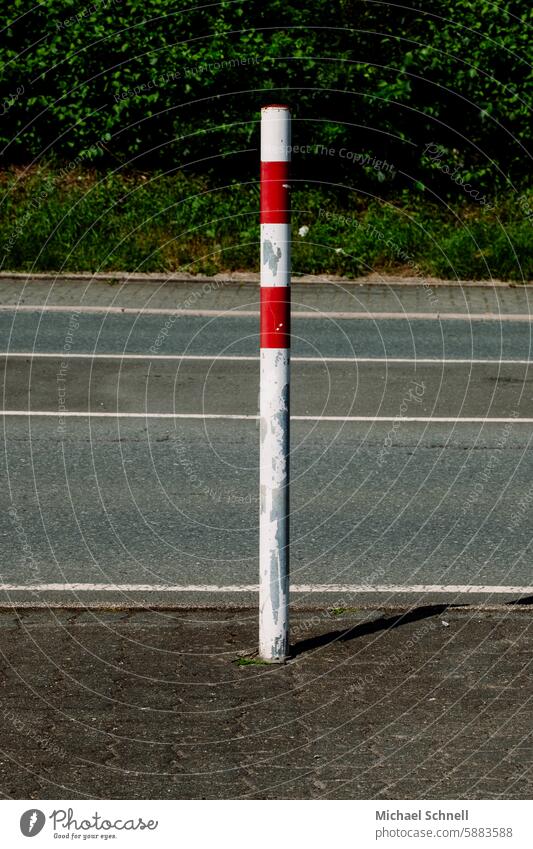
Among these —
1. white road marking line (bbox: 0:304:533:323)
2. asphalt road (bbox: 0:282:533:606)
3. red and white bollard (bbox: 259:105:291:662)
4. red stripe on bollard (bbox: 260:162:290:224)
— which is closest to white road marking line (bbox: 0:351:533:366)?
asphalt road (bbox: 0:282:533:606)

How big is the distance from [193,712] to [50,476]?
12.4 feet

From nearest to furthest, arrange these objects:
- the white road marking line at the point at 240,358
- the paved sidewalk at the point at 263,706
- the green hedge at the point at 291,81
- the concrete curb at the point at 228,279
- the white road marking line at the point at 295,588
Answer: the paved sidewalk at the point at 263,706
the white road marking line at the point at 295,588
the white road marking line at the point at 240,358
the concrete curb at the point at 228,279
the green hedge at the point at 291,81

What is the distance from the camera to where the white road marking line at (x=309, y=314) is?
48.2 ft

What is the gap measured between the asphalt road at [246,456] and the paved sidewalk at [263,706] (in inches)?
19.8

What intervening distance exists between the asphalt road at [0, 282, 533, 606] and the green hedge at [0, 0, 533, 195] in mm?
4458

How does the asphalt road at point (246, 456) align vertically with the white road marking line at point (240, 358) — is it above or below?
→ below

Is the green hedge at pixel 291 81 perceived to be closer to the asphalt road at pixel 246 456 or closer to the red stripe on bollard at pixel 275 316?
the asphalt road at pixel 246 456

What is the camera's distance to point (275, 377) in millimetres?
5184

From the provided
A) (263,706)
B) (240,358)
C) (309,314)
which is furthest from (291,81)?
(263,706)

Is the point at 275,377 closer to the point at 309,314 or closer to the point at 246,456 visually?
the point at 246,456

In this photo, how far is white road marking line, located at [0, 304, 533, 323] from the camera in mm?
14680

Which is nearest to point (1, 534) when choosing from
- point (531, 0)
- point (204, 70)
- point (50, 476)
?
point (50, 476)

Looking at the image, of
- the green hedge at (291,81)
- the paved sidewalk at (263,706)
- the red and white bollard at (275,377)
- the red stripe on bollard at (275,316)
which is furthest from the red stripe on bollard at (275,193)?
the green hedge at (291,81)

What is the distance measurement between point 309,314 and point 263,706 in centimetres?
1020
